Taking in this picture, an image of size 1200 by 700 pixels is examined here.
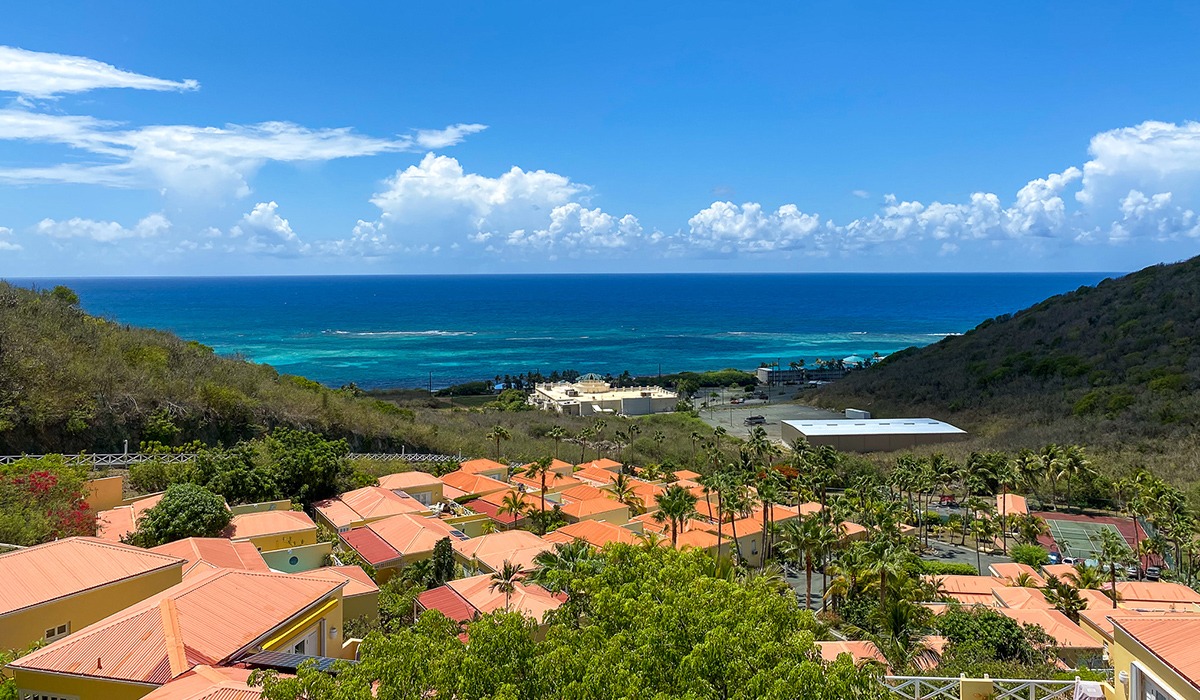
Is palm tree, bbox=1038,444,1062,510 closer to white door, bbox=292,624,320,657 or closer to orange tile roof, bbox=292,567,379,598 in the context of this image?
orange tile roof, bbox=292,567,379,598

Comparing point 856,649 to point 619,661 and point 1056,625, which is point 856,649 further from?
point 619,661

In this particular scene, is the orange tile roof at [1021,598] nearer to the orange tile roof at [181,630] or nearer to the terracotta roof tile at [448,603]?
the terracotta roof tile at [448,603]

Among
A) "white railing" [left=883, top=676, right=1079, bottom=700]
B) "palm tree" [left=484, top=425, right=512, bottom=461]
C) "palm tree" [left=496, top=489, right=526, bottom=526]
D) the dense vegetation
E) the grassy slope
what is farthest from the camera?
"palm tree" [left=484, top=425, right=512, bottom=461]

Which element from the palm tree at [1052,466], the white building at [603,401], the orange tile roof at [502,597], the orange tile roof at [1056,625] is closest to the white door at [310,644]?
the orange tile roof at [502,597]

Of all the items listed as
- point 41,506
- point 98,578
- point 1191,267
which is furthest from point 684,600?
point 1191,267

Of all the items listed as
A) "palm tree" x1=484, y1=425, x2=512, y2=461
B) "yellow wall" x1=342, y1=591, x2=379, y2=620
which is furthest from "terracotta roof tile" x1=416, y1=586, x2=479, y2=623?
"palm tree" x1=484, y1=425, x2=512, y2=461

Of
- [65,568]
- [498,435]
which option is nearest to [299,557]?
[65,568]
